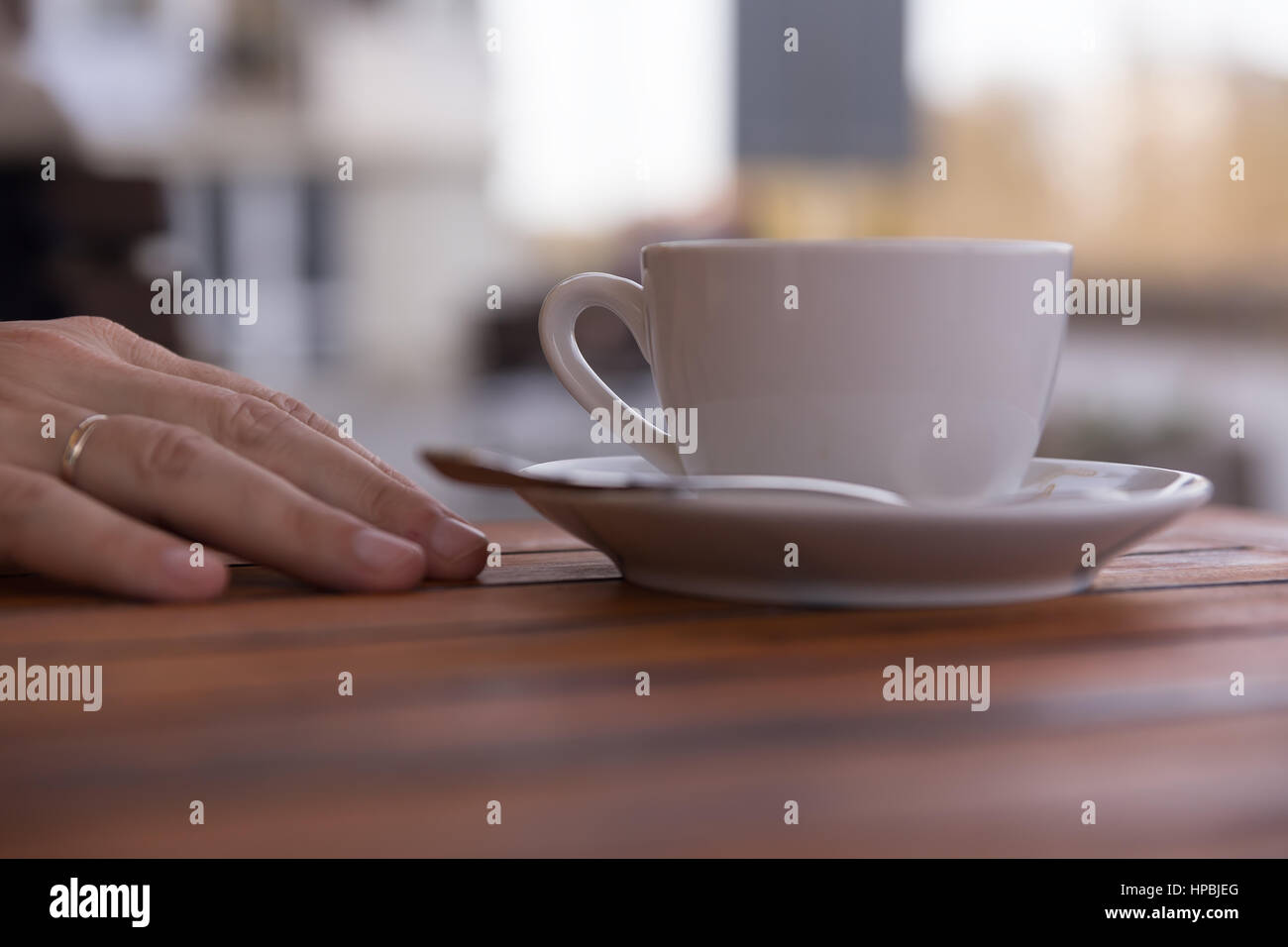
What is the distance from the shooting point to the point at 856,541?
0.43m

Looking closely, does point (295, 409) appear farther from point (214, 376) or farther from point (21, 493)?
point (21, 493)

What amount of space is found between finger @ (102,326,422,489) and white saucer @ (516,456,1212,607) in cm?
18

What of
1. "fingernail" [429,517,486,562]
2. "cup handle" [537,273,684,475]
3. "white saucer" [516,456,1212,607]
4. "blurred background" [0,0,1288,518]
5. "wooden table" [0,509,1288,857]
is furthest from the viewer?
"blurred background" [0,0,1288,518]

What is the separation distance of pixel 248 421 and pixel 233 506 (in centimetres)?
8

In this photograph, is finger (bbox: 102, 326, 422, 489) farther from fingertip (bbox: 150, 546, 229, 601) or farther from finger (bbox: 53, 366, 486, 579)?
fingertip (bbox: 150, 546, 229, 601)

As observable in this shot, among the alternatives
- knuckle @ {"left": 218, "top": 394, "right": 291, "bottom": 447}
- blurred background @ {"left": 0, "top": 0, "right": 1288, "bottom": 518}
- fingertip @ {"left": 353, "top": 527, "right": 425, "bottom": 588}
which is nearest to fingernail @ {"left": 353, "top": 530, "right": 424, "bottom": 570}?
fingertip @ {"left": 353, "top": 527, "right": 425, "bottom": 588}

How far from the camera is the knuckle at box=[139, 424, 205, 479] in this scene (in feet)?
1.67

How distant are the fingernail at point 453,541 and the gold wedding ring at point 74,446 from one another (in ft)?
0.51

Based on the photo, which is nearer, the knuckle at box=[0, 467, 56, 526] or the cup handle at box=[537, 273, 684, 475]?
the knuckle at box=[0, 467, 56, 526]

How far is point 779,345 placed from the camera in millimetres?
534

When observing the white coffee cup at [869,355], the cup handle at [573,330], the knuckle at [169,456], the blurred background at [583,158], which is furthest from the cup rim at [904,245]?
the blurred background at [583,158]

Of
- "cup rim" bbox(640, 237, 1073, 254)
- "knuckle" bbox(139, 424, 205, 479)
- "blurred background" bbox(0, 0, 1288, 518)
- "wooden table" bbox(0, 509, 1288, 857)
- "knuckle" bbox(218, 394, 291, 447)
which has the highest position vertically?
"blurred background" bbox(0, 0, 1288, 518)

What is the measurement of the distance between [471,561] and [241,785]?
0.25m
